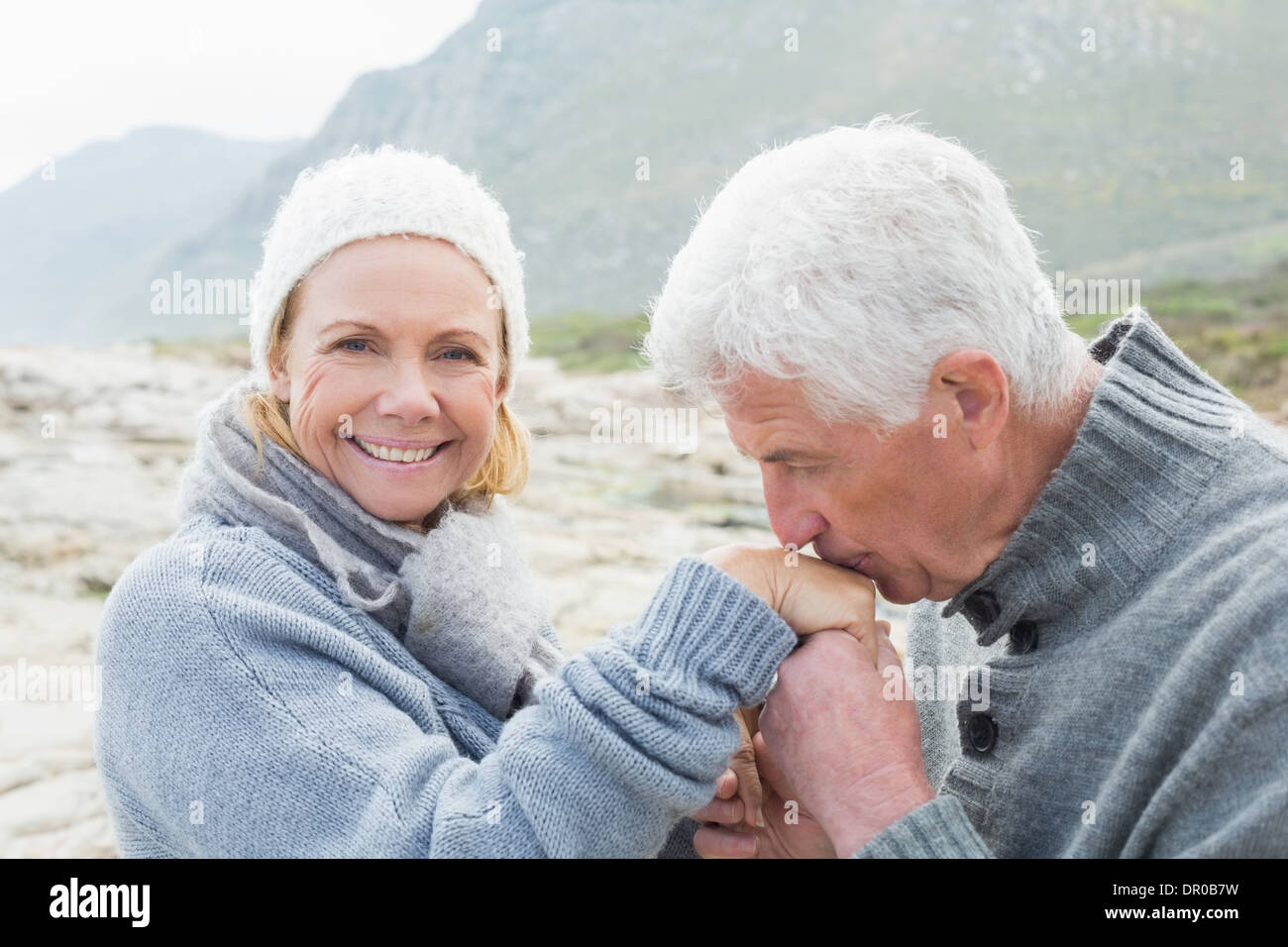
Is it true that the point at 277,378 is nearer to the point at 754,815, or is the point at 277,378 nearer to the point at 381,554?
the point at 381,554

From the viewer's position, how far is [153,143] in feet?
557

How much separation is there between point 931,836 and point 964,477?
2.16ft

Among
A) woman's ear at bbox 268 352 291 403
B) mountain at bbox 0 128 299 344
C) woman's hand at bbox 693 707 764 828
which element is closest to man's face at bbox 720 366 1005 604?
woman's hand at bbox 693 707 764 828

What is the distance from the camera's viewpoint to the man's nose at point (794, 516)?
2240 mm

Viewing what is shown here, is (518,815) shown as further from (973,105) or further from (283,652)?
(973,105)

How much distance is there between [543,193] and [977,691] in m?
97.3

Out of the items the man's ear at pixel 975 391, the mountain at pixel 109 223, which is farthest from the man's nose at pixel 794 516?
the mountain at pixel 109 223

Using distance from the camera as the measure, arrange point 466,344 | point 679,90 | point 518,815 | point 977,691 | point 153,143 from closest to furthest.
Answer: point 518,815, point 977,691, point 466,344, point 679,90, point 153,143

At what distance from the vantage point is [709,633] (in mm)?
1916

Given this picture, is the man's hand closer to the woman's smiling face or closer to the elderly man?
the elderly man

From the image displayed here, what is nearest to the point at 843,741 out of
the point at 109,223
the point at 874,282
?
the point at 874,282

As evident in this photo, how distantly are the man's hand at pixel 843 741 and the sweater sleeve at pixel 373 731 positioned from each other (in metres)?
0.14

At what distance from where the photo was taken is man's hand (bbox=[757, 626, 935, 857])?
1.99m

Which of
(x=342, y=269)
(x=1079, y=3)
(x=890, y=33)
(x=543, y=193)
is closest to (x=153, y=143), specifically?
(x=543, y=193)
